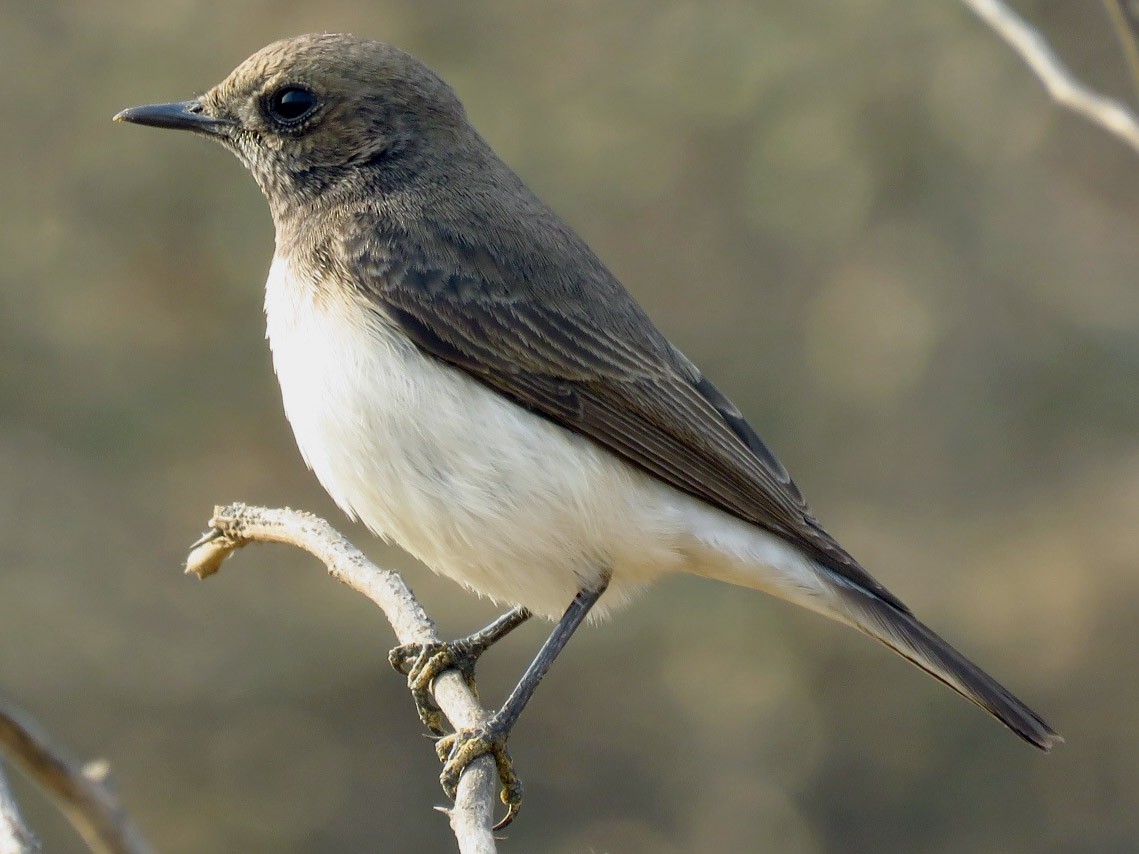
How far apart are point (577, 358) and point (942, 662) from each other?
1.55 m

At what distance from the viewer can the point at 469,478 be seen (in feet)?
14.9

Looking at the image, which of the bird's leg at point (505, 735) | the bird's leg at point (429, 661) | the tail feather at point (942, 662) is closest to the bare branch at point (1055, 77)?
the tail feather at point (942, 662)

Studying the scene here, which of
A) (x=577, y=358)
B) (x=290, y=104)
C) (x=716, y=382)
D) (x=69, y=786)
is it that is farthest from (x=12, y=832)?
(x=716, y=382)

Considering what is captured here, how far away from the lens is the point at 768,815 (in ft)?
31.8

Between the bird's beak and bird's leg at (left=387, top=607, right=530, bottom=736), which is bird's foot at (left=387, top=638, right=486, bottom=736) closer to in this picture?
bird's leg at (left=387, top=607, right=530, bottom=736)

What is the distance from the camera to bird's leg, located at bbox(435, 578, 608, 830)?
446 centimetres

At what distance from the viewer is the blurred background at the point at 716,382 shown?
9.70 meters

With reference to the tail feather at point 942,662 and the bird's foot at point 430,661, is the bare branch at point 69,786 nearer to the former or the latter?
the bird's foot at point 430,661

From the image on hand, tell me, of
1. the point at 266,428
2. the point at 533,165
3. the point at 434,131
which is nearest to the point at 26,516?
the point at 266,428

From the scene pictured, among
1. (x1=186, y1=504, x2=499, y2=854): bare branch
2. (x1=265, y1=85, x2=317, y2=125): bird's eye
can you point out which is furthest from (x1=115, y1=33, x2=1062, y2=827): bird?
(x1=186, y1=504, x2=499, y2=854): bare branch

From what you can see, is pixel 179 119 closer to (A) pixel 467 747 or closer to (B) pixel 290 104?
(B) pixel 290 104

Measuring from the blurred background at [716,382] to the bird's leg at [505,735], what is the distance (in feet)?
15.7

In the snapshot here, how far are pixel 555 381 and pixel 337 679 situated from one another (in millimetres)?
5339

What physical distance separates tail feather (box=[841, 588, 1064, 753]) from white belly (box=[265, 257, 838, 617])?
0.70ft
